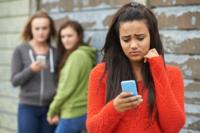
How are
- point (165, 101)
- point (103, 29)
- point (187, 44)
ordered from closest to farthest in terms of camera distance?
point (165, 101)
point (187, 44)
point (103, 29)

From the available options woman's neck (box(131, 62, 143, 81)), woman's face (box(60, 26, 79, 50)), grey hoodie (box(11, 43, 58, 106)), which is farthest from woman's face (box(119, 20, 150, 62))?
grey hoodie (box(11, 43, 58, 106))

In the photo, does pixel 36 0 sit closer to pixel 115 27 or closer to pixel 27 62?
pixel 27 62

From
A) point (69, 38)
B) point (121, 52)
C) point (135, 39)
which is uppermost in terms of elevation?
point (135, 39)

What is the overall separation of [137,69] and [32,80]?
8.09 ft

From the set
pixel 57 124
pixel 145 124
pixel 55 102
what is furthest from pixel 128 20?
pixel 57 124

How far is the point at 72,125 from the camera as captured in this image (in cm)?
475

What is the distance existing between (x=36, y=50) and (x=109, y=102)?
2.63 meters

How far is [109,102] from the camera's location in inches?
103

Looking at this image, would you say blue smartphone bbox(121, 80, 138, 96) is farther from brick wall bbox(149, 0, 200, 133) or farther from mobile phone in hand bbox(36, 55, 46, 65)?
mobile phone in hand bbox(36, 55, 46, 65)

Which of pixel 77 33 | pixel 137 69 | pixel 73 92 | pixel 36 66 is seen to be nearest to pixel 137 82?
pixel 137 69

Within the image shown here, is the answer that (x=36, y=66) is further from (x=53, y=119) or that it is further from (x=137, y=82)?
(x=137, y=82)

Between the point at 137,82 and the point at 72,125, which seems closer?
the point at 137,82

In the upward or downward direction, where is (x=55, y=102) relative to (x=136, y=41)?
downward

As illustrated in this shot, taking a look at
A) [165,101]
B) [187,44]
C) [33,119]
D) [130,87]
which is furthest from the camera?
[33,119]
